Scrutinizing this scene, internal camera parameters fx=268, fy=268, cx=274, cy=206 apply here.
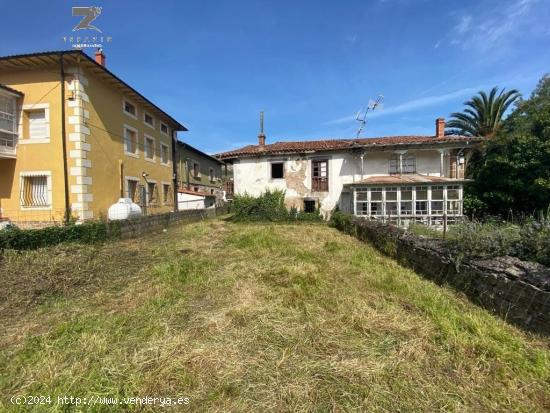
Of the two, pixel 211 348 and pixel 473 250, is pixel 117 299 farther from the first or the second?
pixel 473 250

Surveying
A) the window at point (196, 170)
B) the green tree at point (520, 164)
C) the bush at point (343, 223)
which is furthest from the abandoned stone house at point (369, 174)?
the window at point (196, 170)

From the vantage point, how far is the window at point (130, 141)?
1400 centimetres

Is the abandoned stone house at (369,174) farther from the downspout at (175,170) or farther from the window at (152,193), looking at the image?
the window at (152,193)

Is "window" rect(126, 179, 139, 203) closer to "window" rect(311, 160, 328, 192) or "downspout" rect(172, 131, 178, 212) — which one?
"downspout" rect(172, 131, 178, 212)

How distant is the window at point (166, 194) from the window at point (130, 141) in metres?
3.63

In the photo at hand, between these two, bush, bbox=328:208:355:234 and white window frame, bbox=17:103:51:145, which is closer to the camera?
white window frame, bbox=17:103:51:145

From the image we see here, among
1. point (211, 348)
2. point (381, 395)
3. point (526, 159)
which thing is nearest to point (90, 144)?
point (211, 348)

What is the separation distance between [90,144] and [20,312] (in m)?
9.44

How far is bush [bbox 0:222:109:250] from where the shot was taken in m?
6.64

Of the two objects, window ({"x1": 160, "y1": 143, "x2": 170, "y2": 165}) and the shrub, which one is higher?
window ({"x1": 160, "y1": 143, "x2": 170, "y2": 165})

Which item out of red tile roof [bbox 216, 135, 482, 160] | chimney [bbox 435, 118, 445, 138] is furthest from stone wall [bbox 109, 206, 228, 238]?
chimney [bbox 435, 118, 445, 138]

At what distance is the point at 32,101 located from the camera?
11023 millimetres

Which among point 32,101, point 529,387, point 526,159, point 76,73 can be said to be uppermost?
point 76,73

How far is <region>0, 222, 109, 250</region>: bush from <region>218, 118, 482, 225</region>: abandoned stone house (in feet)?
34.1
